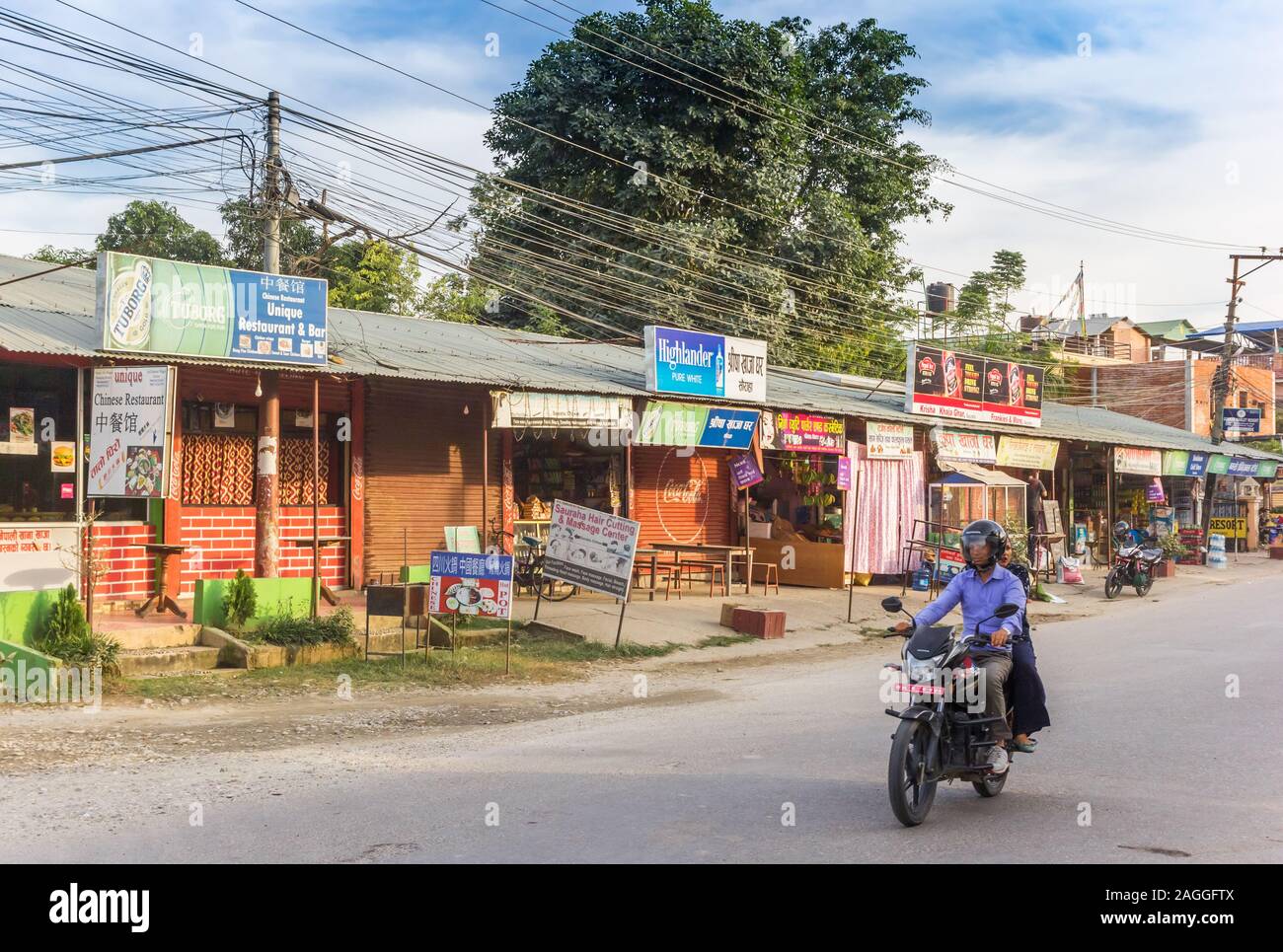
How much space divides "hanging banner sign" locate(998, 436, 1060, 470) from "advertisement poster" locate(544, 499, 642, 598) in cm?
1536

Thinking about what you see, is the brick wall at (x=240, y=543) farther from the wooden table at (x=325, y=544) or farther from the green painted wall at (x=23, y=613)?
the green painted wall at (x=23, y=613)

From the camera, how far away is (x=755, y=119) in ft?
109

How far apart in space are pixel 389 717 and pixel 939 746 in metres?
5.56

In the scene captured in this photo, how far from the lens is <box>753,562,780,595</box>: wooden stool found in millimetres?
21641

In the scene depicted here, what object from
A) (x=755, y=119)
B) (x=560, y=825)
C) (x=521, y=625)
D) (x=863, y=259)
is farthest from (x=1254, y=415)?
(x=560, y=825)

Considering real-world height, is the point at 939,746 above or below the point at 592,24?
below

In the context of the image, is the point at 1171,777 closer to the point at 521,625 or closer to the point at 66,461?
the point at 521,625

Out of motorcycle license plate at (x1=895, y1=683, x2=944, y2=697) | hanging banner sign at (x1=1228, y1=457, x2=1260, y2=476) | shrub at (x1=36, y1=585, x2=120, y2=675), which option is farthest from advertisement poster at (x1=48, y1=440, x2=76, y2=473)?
hanging banner sign at (x1=1228, y1=457, x2=1260, y2=476)

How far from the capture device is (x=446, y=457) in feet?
63.7

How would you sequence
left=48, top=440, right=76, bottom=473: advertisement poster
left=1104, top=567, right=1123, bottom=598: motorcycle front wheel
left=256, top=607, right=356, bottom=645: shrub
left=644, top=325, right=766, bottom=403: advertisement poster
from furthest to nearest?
left=1104, top=567, right=1123, bottom=598: motorcycle front wheel, left=644, top=325, right=766, bottom=403: advertisement poster, left=48, top=440, right=76, bottom=473: advertisement poster, left=256, top=607, right=356, bottom=645: shrub

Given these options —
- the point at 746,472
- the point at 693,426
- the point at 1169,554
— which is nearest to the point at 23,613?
the point at 693,426

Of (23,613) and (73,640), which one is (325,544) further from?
(73,640)

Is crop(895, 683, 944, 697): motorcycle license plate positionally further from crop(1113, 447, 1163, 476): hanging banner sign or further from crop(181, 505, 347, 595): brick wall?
crop(1113, 447, 1163, 476): hanging banner sign

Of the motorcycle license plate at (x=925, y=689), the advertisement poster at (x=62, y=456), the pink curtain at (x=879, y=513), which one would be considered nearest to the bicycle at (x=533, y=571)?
the pink curtain at (x=879, y=513)
